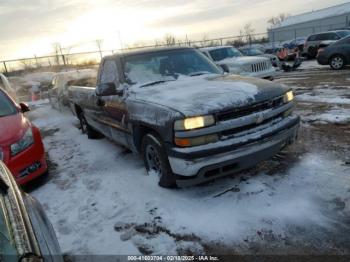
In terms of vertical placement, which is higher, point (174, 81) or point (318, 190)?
point (174, 81)

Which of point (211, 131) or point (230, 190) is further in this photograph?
point (230, 190)

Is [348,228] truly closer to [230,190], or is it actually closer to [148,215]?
[230,190]

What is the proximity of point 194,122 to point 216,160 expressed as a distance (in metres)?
0.48

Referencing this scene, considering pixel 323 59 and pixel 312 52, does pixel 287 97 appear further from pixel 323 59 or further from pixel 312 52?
pixel 312 52

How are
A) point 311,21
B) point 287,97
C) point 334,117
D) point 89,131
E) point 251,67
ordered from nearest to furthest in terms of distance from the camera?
1. point 287,97
2. point 334,117
3. point 89,131
4. point 251,67
5. point 311,21

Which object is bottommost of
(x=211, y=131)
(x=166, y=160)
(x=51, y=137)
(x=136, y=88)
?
(x=51, y=137)

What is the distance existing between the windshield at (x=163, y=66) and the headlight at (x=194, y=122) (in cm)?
144

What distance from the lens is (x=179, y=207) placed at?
155 inches

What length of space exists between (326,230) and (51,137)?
7205mm

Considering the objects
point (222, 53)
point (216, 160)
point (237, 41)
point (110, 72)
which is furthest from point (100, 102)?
point (237, 41)

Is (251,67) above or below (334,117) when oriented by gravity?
above

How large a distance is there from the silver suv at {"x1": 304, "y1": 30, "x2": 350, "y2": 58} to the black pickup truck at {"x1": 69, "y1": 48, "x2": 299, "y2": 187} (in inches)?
728

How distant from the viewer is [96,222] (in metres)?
3.87

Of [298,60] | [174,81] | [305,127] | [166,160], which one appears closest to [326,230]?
[166,160]
